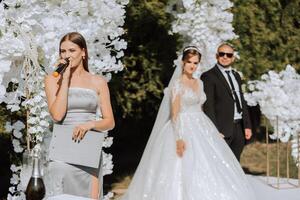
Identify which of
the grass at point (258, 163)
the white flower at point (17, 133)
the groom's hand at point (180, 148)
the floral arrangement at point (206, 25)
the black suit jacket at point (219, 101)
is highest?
the floral arrangement at point (206, 25)

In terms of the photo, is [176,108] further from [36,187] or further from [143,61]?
[143,61]

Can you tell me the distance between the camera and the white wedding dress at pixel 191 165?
5.52 meters

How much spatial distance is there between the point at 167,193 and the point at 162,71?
3.54m

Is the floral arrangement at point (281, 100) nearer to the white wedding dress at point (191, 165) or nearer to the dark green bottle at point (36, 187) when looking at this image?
the white wedding dress at point (191, 165)

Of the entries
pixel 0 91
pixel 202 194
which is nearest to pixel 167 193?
pixel 202 194

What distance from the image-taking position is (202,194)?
17.9 feet

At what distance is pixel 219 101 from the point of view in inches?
236

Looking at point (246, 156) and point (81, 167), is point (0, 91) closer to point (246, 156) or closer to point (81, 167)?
point (81, 167)

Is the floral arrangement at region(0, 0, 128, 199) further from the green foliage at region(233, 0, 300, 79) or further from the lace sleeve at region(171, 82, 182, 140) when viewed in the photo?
the green foliage at region(233, 0, 300, 79)

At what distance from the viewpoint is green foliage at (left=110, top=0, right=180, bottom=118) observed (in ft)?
27.8

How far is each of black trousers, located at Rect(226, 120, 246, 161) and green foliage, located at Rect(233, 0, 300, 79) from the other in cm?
326

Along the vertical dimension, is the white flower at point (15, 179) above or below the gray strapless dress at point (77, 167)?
below

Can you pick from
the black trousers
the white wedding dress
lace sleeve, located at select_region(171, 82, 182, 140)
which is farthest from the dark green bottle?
the black trousers

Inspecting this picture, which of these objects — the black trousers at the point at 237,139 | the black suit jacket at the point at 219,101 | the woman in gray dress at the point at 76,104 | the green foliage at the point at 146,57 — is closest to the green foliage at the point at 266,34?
the green foliage at the point at 146,57
